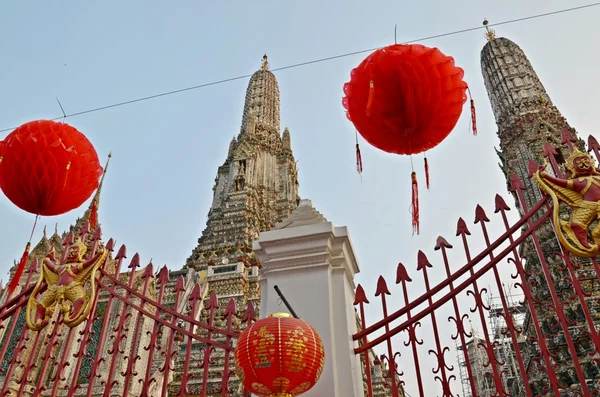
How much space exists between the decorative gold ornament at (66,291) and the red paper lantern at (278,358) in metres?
1.64

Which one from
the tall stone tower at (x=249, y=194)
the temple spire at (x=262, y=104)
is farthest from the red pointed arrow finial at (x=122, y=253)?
the temple spire at (x=262, y=104)

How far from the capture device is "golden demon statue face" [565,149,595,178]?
2754 millimetres

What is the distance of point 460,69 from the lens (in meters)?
3.31

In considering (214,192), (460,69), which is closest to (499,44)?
(214,192)

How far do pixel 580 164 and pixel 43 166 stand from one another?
394 centimetres

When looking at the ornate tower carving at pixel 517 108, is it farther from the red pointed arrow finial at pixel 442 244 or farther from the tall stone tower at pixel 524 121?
the red pointed arrow finial at pixel 442 244

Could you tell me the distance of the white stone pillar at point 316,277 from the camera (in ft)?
9.20

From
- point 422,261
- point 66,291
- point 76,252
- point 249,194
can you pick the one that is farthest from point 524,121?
point 66,291

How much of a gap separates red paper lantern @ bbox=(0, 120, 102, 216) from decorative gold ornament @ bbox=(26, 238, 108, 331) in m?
0.54

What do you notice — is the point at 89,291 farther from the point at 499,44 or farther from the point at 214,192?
the point at 499,44

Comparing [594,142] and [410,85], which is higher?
[410,85]

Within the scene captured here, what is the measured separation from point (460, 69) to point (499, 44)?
24.4m

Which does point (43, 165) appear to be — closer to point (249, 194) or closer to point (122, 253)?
point (122, 253)

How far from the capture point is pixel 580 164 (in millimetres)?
2773
